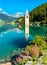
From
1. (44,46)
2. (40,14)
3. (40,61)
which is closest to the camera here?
(40,61)

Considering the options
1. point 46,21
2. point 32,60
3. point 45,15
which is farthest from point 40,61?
point 45,15

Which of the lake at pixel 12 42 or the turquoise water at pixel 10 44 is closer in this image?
the turquoise water at pixel 10 44

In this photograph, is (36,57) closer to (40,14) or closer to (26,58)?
(26,58)

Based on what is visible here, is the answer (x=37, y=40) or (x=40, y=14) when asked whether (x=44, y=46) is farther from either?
(x=40, y=14)

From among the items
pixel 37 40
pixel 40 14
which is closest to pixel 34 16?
pixel 40 14

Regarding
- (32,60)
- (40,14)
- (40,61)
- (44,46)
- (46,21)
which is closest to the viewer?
(40,61)

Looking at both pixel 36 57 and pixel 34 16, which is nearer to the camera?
pixel 36 57

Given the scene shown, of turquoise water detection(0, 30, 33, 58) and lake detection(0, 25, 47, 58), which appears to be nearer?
turquoise water detection(0, 30, 33, 58)

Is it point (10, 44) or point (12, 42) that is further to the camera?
point (12, 42)

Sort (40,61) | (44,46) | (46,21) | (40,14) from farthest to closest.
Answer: (40,14), (46,21), (44,46), (40,61)
